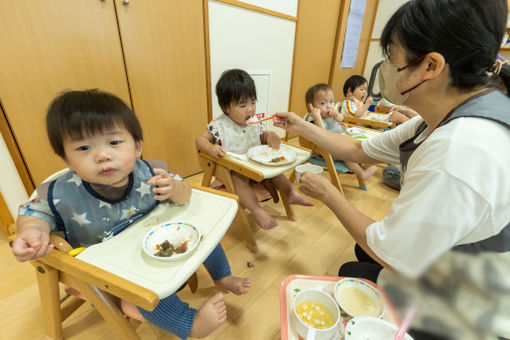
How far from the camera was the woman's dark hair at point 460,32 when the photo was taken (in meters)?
0.54

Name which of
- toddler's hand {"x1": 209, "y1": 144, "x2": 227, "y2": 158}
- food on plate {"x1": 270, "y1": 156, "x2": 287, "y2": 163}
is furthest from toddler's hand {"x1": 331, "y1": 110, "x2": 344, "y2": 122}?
toddler's hand {"x1": 209, "y1": 144, "x2": 227, "y2": 158}

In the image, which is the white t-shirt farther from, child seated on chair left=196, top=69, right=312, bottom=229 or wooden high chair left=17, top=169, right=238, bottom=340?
child seated on chair left=196, top=69, right=312, bottom=229

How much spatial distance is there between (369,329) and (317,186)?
1.48 ft

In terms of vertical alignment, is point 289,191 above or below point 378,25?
below

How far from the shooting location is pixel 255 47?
7.34 ft

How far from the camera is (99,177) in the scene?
0.76 m

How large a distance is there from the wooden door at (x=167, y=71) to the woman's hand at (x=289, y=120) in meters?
0.80

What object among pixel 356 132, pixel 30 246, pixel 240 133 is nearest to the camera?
pixel 30 246

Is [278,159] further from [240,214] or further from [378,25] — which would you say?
[378,25]

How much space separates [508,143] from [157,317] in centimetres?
99

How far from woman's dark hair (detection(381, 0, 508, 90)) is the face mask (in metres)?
0.08

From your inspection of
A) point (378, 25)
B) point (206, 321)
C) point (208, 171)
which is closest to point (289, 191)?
point (208, 171)

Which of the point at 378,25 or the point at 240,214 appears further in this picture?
the point at 378,25

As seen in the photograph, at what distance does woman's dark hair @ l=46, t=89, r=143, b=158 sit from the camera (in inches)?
28.7
